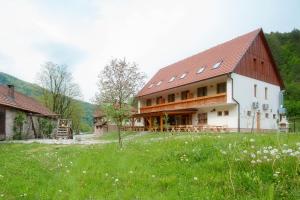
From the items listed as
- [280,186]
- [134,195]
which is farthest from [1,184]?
[280,186]

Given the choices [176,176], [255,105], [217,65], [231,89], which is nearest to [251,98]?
[255,105]

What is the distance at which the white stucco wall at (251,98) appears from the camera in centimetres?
3453

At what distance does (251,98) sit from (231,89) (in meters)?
3.76

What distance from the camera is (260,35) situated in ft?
126

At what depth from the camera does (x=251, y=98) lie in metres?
36.5

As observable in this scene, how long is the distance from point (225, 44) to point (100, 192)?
37.0 m

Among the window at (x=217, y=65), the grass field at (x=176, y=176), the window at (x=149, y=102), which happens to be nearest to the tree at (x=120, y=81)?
the window at (x=149, y=102)

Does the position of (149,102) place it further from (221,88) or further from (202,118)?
(221,88)

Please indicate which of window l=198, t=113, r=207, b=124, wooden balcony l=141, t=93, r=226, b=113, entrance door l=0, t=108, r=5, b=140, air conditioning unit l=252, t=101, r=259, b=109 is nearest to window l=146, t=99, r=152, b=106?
wooden balcony l=141, t=93, r=226, b=113

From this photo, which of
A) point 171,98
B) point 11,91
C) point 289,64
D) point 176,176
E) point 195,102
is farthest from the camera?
point 289,64

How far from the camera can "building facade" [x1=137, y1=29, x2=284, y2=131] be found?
34562 mm

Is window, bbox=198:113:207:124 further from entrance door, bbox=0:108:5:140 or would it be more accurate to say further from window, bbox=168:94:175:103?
entrance door, bbox=0:108:5:140

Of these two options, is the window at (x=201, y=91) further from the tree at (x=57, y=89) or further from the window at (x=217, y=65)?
the tree at (x=57, y=89)

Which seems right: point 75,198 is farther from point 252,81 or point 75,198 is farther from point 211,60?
point 211,60
